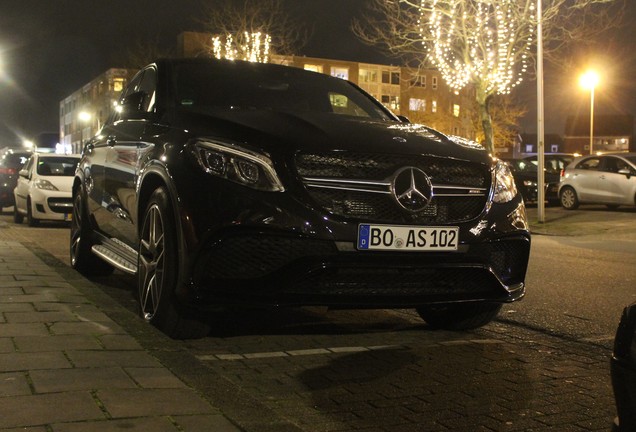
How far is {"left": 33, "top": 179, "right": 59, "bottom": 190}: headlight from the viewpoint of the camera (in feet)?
55.4

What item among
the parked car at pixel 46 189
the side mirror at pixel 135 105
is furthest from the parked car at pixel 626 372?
the parked car at pixel 46 189

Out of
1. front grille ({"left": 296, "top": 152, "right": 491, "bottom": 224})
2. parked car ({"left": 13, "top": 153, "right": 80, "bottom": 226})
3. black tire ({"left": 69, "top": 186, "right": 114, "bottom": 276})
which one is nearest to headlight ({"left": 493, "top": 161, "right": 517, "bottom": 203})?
front grille ({"left": 296, "top": 152, "right": 491, "bottom": 224})

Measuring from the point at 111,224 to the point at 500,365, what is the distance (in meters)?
3.39

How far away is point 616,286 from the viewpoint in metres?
8.27

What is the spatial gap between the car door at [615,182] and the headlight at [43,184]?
13843mm

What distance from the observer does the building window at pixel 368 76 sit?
100062 millimetres

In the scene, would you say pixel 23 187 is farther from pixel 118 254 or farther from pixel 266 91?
pixel 266 91

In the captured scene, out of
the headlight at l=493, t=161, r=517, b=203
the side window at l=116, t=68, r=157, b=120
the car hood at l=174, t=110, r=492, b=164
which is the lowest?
the headlight at l=493, t=161, r=517, b=203

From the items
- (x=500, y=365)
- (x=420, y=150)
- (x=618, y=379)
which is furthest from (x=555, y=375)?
(x=618, y=379)

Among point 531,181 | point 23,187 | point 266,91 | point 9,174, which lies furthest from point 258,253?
point 531,181

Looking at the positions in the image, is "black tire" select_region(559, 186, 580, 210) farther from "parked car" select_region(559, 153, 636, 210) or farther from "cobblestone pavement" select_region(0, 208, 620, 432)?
"cobblestone pavement" select_region(0, 208, 620, 432)

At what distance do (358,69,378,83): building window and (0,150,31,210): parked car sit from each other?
7638cm

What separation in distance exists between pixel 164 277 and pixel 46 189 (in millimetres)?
12829

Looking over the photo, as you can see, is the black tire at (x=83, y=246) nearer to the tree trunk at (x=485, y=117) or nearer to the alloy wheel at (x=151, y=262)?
the alloy wheel at (x=151, y=262)
